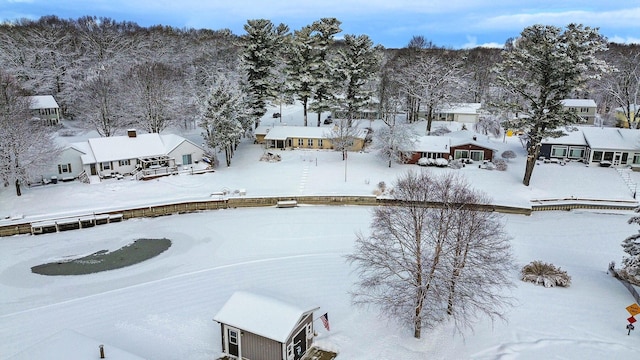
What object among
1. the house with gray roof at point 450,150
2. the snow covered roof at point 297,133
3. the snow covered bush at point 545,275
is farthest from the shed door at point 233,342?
the snow covered roof at point 297,133

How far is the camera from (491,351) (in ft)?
56.8

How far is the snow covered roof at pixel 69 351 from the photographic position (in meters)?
14.5

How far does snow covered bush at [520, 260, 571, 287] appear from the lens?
877 inches

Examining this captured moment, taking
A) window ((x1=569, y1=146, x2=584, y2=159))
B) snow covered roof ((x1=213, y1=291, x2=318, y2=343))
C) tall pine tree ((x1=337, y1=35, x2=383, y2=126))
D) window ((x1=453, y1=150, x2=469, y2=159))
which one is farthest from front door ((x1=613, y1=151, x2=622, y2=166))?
snow covered roof ((x1=213, y1=291, x2=318, y2=343))

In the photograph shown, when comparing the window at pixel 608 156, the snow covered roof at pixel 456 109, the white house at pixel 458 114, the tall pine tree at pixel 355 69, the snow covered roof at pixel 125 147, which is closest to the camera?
the snow covered roof at pixel 125 147

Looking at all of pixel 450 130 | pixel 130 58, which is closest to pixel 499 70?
pixel 450 130

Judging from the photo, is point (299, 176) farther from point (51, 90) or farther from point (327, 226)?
point (51, 90)

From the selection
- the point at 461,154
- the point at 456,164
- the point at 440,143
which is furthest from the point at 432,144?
the point at 456,164

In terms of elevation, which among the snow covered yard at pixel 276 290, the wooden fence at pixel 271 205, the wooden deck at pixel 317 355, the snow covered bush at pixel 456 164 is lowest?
the wooden deck at pixel 317 355

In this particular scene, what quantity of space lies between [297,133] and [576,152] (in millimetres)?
28622

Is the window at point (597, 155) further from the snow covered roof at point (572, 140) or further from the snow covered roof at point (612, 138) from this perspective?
the snow covered roof at point (572, 140)

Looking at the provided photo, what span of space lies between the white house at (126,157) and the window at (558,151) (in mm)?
35715

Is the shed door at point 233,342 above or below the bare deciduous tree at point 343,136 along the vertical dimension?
below

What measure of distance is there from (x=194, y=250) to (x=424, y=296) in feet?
50.2
